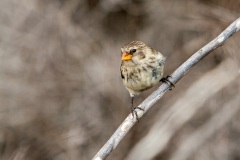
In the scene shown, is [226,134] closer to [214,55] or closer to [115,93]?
[214,55]

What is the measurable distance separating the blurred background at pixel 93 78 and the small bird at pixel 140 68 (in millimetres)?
1635

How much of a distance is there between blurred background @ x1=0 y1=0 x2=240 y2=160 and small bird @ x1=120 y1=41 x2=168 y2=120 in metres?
1.64

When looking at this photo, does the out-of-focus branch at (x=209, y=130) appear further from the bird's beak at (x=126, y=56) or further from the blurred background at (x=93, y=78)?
the bird's beak at (x=126, y=56)

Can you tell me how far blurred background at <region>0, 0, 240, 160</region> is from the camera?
6.17 metres

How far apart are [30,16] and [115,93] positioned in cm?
152

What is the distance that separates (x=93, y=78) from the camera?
22.1 ft

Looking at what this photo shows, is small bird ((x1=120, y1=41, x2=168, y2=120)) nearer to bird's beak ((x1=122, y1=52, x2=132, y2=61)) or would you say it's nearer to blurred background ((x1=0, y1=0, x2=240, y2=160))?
bird's beak ((x1=122, y1=52, x2=132, y2=61))

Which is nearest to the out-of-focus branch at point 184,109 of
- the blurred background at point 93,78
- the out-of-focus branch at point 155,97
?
the blurred background at point 93,78

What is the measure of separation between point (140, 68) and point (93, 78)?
2394 millimetres

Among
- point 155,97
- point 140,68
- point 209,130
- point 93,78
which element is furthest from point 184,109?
point 155,97

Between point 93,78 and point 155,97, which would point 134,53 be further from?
point 93,78

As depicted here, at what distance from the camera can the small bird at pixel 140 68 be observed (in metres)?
4.38

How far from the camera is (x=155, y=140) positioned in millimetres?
5750

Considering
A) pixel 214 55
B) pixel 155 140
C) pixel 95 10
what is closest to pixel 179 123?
pixel 155 140
